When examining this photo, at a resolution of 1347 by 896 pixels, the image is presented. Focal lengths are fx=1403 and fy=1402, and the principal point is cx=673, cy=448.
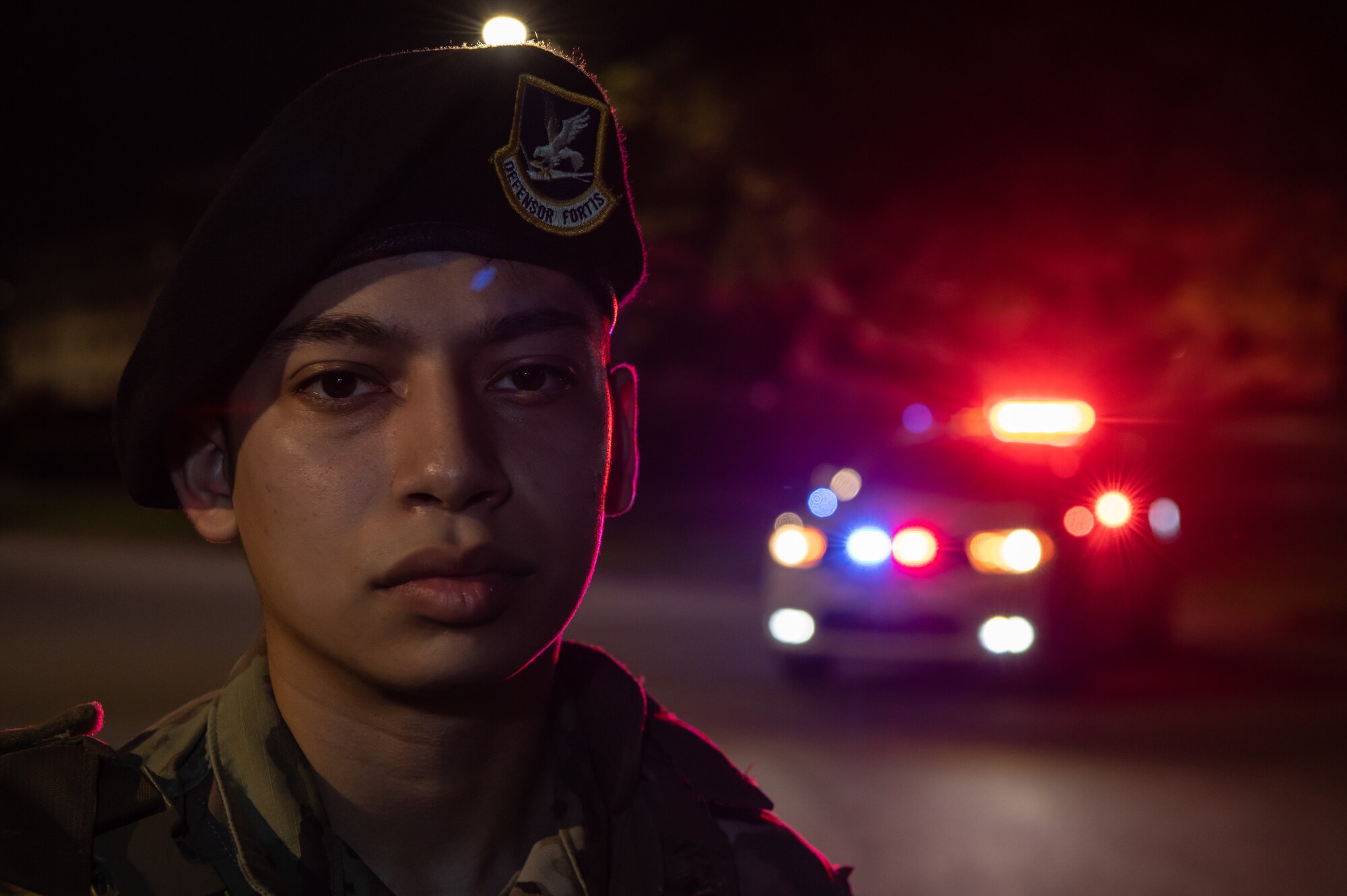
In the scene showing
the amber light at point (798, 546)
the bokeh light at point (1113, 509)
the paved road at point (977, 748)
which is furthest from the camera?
the bokeh light at point (1113, 509)

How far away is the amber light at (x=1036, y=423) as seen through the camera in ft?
31.0

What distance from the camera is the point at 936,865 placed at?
566cm

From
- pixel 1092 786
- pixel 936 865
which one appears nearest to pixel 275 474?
pixel 936 865

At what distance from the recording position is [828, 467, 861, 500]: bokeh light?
29.3 ft

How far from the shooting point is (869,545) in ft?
28.8

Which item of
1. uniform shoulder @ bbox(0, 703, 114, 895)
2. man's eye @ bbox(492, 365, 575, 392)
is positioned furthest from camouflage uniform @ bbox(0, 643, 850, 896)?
man's eye @ bbox(492, 365, 575, 392)

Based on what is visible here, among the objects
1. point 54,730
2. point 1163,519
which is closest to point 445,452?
point 54,730

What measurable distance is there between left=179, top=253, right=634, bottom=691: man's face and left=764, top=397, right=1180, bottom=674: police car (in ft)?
23.1

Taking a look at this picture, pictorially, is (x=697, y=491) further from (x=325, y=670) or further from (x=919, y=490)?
(x=325, y=670)

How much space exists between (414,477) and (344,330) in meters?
0.21

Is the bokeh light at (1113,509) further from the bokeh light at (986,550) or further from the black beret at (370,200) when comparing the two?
the black beret at (370,200)

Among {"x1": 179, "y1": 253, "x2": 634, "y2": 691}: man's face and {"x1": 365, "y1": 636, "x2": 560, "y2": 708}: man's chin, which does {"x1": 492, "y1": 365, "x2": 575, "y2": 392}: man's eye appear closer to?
{"x1": 179, "y1": 253, "x2": 634, "y2": 691}: man's face

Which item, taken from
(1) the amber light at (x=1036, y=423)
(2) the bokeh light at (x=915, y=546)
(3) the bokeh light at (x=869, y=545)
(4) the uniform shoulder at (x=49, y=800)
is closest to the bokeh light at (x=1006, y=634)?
(2) the bokeh light at (x=915, y=546)

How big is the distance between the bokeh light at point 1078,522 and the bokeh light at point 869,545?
1126 mm
